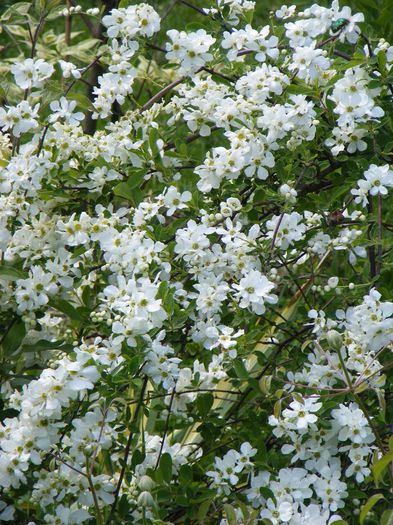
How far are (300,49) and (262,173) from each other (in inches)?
10.7

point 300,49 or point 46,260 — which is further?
point 46,260

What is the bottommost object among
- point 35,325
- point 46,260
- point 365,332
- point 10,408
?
point 10,408

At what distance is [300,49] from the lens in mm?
1966

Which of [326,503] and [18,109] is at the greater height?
[18,109]

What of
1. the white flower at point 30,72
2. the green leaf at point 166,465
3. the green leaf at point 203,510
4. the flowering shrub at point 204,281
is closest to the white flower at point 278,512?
the flowering shrub at point 204,281

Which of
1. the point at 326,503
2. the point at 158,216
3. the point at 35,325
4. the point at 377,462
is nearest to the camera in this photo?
the point at 377,462

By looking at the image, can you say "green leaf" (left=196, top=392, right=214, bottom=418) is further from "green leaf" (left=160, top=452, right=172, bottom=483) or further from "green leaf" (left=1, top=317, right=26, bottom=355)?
"green leaf" (left=1, top=317, right=26, bottom=355)

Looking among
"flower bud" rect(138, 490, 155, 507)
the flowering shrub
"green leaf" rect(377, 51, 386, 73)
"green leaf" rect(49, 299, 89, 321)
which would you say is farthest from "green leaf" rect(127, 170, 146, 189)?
"flower bud" rect(138, 490, 155, 507)

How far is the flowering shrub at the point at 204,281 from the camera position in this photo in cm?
184

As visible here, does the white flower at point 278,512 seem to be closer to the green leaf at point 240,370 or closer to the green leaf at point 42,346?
the green leaf at point 240,370

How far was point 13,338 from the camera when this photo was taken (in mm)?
2100

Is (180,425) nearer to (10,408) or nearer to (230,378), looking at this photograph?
(230,378)

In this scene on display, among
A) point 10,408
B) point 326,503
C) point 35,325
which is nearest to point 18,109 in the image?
point 35,325

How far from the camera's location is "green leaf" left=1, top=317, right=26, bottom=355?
2.10m
